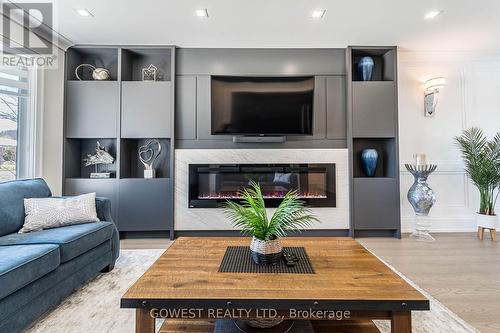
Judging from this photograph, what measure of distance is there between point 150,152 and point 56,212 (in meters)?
1.69

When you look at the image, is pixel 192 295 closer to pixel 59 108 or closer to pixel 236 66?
pixel 236 66

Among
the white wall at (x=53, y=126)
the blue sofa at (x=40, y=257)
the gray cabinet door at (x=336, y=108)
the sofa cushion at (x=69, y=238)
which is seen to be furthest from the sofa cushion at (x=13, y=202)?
the gray cabinet door at (x=336, y=108)

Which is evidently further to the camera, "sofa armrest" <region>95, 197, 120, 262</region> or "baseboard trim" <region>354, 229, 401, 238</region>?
"baseboard trim" <region>354, 229, 401, 238</region>

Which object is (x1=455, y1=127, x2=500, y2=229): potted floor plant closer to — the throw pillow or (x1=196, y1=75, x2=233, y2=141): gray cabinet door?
(x1=196, y1=75, x2=233, y2=141): gray cabinet door

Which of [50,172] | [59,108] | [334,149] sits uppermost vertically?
[59,108]

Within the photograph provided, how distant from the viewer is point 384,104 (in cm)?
365

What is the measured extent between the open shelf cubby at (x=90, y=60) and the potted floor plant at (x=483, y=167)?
5176 mm

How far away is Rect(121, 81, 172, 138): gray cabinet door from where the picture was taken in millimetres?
3600

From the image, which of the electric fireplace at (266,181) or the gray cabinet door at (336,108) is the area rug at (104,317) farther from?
the gray cabinet door at (336,108)

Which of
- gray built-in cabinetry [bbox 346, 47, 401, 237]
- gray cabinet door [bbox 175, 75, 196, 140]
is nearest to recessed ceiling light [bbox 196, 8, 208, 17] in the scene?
gray cabinet door [bbox 175, 75, 196, 140]

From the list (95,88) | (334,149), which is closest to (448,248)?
(334,149)

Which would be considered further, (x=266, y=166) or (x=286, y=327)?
(x=266, y=166)

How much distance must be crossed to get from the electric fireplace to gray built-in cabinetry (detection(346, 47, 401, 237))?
0.41m

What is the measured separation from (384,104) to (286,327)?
3.32m
